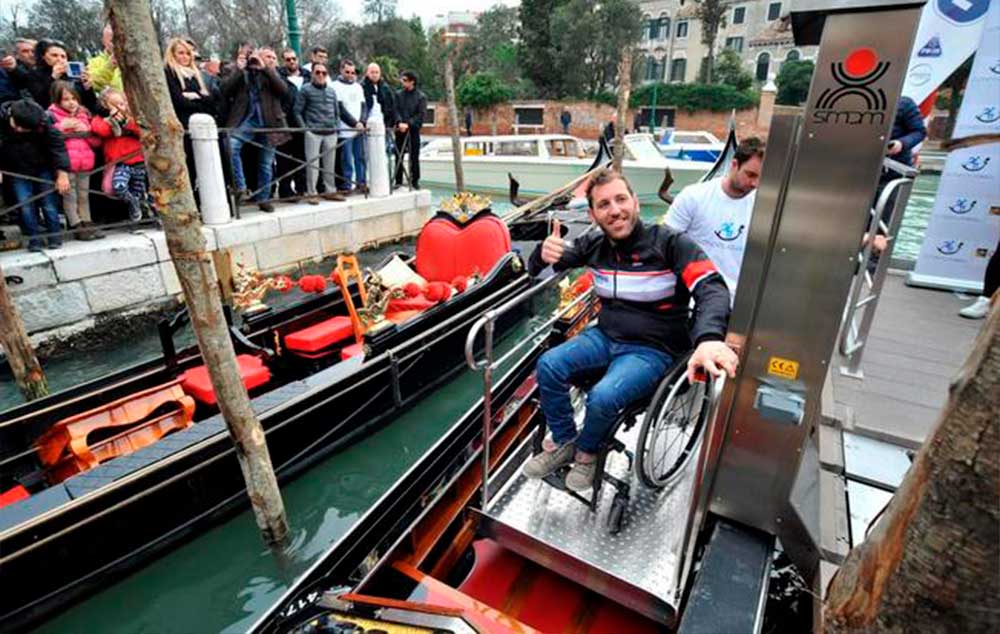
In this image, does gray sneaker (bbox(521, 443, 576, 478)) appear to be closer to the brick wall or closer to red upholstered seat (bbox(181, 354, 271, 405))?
red upholstered seat (bbox(181, 354, 271, 405))

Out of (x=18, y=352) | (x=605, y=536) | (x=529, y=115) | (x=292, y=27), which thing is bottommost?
(x=18, y=352)

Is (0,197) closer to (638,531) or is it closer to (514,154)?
(638,531)

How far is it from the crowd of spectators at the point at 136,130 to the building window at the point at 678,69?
33.8m

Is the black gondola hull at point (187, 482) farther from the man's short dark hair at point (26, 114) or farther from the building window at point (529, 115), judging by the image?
the building window at point (529, 115)

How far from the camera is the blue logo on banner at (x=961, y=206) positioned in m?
4.31

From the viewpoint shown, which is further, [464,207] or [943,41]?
[464,207]

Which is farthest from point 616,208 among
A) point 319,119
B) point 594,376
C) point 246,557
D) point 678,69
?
point 678,69

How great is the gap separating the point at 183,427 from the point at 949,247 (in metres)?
5.66

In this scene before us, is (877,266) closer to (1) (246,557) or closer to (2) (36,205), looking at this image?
(1) (246,557)

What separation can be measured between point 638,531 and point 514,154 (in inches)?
553

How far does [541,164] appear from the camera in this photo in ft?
47.0

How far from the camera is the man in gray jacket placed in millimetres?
7227

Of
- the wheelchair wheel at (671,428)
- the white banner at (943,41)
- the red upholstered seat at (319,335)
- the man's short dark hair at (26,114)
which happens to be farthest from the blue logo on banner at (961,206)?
the man's short dark hair at (26,114)

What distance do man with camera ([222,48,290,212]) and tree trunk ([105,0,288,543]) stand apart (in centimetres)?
468
